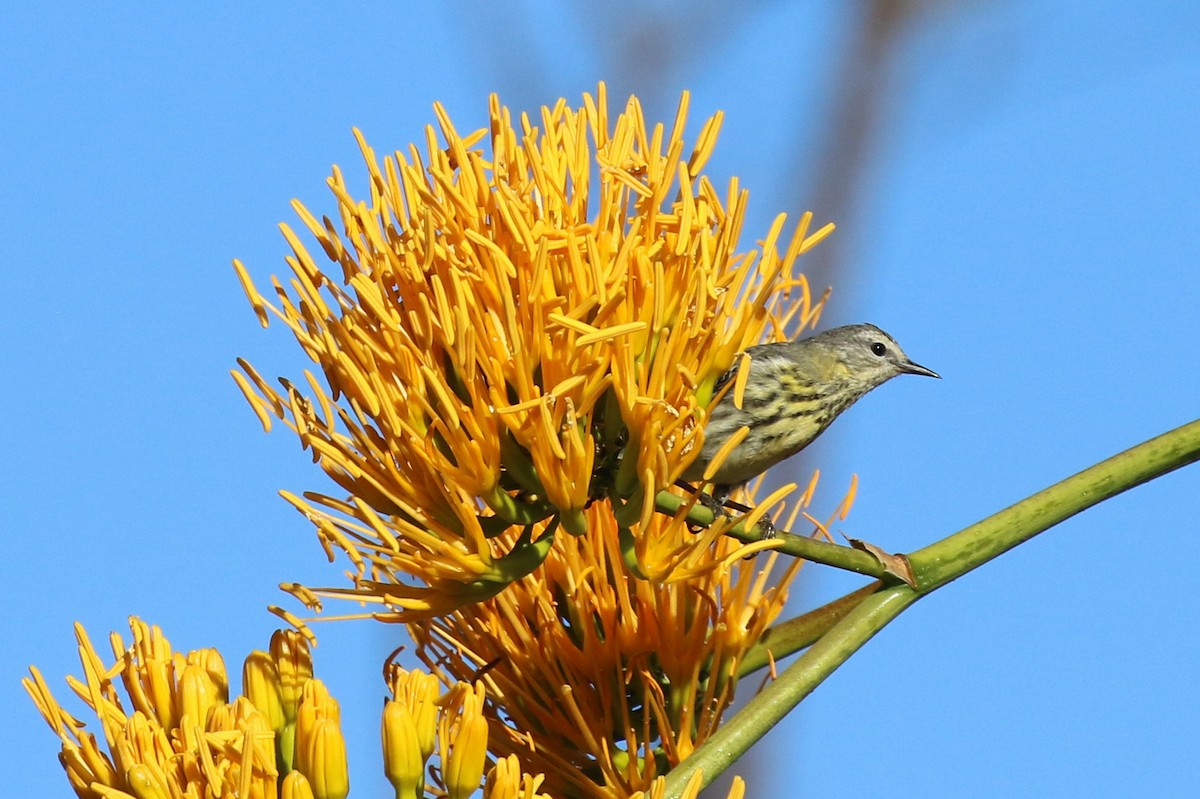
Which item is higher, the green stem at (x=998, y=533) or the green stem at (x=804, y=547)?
the green stem at (x=804, y=547)

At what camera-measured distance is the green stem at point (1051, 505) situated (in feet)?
7.59

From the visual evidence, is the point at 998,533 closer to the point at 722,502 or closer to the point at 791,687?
the point at 791,687

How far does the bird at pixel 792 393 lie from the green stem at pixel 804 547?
581 millimetres

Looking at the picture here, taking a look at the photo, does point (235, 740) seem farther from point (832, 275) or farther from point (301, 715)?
point (832, 275)

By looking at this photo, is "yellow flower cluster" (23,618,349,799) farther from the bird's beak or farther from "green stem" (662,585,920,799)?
the bird's beak

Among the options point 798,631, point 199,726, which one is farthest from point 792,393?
point 199,726

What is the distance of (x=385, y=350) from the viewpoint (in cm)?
255

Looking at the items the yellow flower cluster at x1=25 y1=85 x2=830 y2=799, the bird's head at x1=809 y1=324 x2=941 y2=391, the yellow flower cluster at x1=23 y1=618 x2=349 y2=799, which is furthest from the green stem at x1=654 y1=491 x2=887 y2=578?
the bird's head at x1=809 y1=324 x2=941 y2=391

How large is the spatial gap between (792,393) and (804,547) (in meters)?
1.48

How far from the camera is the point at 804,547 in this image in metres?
2.19

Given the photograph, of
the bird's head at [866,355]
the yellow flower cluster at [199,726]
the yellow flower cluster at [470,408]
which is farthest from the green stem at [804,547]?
the bird's head at [866,355]

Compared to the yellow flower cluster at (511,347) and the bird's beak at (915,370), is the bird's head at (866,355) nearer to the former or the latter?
the bird's beak at (915,370)

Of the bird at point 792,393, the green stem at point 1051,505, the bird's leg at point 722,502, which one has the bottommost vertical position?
the green stem at point 1051,505

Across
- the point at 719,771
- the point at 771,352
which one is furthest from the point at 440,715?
the point at 771,352
